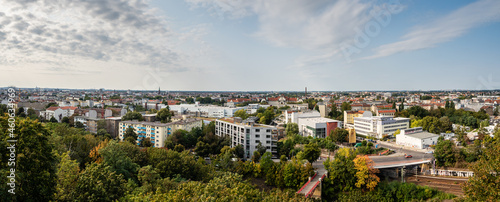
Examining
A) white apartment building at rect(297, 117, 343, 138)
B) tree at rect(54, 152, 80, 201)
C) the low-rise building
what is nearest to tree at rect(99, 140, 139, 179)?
tree at rect(54, 152, 80, 201)

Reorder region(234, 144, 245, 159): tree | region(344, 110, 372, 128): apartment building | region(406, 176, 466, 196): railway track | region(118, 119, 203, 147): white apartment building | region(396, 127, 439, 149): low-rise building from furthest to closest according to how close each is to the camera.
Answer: region(344, 110, 372, 128): apartment building → region(118, 119, 203, 147): white apartment building → region(396, 127, 439, 149): low-rise building → region(234, 144, 245, 159): tree → region(406, 176, 466, 196): railway track

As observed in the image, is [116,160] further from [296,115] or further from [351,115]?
[351,115]

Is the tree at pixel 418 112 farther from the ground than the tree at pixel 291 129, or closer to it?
farther from the ground

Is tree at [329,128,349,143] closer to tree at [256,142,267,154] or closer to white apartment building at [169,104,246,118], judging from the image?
tree at [256,142,267,154]

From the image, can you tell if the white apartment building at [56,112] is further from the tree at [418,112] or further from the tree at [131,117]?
the tree at [418,112]

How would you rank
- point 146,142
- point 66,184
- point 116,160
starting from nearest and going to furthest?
point 66,184 < point 116,160 < point 146,142

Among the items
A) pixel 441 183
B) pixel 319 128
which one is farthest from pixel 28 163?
pixel 319 128

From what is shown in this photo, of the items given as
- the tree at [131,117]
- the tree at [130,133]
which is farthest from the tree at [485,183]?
the tree at [131,117]
